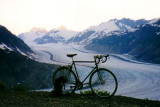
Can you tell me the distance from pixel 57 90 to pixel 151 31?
549ft

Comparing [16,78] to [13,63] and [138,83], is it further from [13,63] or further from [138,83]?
[138,83]

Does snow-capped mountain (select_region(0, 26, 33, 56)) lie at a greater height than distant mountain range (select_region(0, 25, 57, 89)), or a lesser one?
greater

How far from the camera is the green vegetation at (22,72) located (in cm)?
5786

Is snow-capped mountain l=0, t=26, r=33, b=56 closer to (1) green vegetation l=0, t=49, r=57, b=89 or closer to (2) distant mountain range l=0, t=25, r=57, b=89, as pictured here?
(2) distant mountain range l=0, t=25, r=57, b=89

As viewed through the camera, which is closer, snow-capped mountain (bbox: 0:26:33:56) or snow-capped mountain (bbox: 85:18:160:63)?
snow-capped mountain (bbox: 0:26:33:56)

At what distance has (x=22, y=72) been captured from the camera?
63281mm

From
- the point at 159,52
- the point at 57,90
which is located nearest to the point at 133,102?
the point at 57,90

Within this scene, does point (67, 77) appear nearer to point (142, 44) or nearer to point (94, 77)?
point (94, 77)

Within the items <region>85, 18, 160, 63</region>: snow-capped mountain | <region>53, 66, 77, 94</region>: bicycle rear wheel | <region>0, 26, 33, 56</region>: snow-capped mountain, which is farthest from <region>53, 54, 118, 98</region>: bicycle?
<region>85, 18, 160, 63</region>: snow-capped mountain

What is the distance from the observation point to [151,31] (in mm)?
166875

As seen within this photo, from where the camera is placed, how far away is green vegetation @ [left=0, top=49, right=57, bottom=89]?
190ft

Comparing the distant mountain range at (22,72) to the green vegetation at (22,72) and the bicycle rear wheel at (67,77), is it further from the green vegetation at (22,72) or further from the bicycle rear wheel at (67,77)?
the bicycle rear wheel at (67,77)

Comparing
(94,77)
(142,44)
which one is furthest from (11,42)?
(94,77)

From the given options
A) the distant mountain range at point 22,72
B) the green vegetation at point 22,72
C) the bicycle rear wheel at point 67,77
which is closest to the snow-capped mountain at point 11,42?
the distant mountain range at point 22,72
